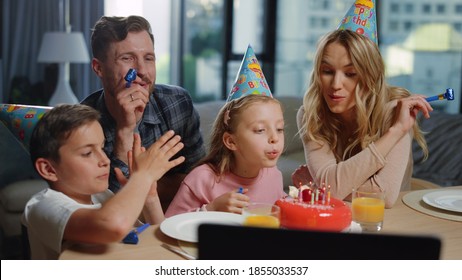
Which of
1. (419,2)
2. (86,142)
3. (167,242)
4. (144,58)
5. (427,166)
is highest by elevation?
(419,2)

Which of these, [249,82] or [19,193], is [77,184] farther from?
[249,82]

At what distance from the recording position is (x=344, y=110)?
129 cm

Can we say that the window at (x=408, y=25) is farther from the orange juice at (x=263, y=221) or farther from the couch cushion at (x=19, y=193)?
the couch cushion at (x=19, y=193)

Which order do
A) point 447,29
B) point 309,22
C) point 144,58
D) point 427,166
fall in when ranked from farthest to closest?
1. point 309,22
2. point 447,29
3. point 427,166
4. point 144,58

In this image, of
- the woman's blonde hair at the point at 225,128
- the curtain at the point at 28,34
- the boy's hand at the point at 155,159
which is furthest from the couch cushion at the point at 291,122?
the boy's hand at the point at 155,159

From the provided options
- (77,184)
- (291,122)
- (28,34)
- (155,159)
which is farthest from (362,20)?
(28,34)

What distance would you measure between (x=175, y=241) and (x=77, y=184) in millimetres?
195

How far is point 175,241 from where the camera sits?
3.24 feet

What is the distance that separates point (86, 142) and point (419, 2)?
375 cm

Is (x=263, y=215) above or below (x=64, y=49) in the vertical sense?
below

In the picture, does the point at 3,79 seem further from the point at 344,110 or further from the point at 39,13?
the point at 344,110

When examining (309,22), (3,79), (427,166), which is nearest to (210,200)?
(427,166)

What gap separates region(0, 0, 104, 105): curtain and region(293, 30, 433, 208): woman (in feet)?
7.90

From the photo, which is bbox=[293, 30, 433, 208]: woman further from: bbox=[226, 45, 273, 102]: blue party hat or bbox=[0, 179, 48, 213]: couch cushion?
bbox=[0, 179, 48, 213]: couch cushion
